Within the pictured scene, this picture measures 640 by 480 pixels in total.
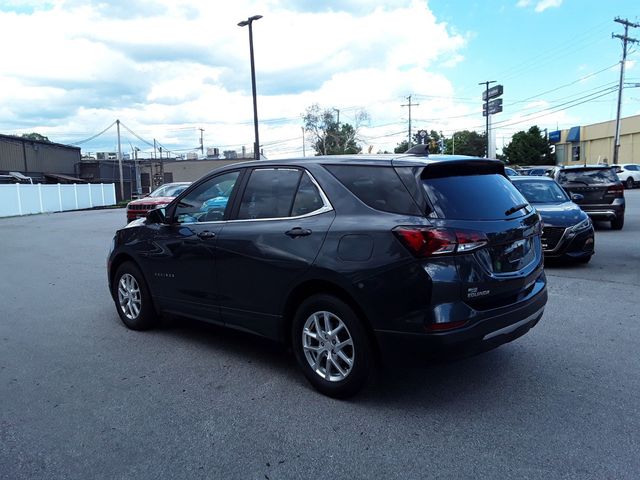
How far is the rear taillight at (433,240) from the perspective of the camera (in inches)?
135

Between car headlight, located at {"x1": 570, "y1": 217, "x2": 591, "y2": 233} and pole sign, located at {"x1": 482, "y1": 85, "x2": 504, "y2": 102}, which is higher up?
pole sign, located at {"x1": 482, "y1": 85, "x2": 504, "y2": 102}

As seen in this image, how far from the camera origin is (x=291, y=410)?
379cm

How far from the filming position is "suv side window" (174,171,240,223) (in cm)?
485

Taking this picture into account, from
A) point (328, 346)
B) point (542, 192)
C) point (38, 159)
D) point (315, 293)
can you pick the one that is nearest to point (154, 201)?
point (542, 192)

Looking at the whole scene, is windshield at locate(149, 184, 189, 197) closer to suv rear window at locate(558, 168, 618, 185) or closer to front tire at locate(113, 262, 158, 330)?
front tire at locate(113, 262, 158, 330)

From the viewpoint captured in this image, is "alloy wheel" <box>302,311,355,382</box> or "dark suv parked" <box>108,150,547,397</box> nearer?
"dark suv parked" <box>108,150,547,397</box>

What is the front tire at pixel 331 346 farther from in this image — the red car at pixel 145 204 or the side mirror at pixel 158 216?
the red car at pixel 145 204

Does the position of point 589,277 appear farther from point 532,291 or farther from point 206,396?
point 206,396

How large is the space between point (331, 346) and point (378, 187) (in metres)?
1.20

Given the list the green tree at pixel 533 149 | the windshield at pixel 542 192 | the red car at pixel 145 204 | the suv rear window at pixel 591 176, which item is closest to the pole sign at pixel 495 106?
the green tree at pixel 533 149

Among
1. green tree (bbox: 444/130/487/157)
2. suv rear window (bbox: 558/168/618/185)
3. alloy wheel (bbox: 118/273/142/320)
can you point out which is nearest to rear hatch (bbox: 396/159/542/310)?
alloy wheel (bbox: 118/273/142/320)

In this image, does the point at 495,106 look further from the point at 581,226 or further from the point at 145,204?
the point at 581,226

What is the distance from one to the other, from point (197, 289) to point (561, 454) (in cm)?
321

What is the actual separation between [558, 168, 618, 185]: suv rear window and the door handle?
12.3m
